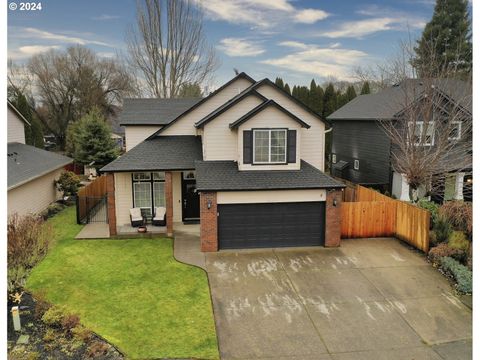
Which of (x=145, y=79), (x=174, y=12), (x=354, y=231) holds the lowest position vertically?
(x=354, y=231)

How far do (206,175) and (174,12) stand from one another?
24917 millimetres

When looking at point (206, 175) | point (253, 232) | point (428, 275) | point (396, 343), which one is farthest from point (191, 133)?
point (396, 343)

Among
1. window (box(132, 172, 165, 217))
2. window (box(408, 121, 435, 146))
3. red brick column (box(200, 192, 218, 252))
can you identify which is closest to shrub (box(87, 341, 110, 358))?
red brick column (box(200, 192, 218, 252))

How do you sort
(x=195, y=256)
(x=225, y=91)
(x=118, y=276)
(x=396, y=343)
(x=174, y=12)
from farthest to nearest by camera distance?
(x=174, y=12)
(x=225, y=91)
(x=195, y=256)
(x=118, y=276)
(x=396, y=343)

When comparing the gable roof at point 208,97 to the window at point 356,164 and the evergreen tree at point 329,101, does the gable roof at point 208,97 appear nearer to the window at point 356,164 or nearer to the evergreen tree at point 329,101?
the window at point 356,164

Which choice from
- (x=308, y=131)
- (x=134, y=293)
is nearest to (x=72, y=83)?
(x=308, y=131)

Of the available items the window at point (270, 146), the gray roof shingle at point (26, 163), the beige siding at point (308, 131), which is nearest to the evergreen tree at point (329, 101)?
the beige siding at point (308, 131)

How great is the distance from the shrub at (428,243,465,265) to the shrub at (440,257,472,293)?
0.78 feet

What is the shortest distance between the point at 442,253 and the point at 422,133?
7622mm

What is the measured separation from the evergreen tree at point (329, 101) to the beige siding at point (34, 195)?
26.5m

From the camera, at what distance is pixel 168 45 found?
35844 millimetres

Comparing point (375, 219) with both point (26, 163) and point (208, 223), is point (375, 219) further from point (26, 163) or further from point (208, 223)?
point (26, 163)

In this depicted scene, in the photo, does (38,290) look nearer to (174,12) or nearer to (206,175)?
(206,175)

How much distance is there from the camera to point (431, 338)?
9516 millimetres
